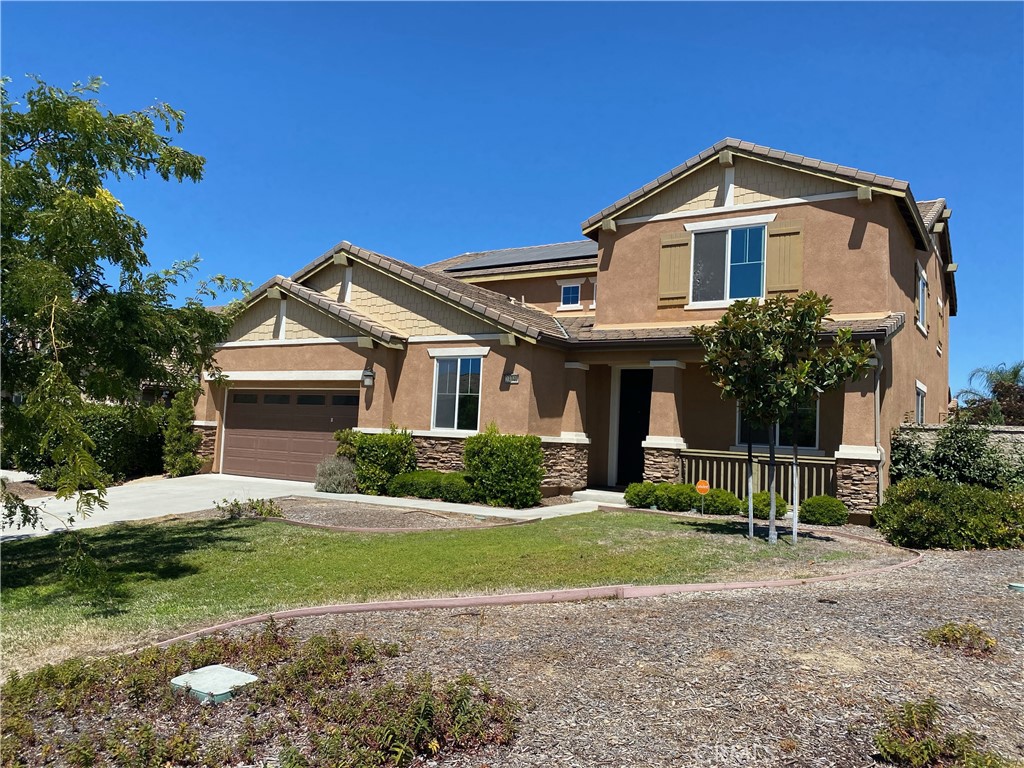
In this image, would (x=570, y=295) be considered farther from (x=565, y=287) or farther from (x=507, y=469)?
(x=507, y=469)

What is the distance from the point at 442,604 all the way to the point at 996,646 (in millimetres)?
4634

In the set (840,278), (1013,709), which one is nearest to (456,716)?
(1013,709)

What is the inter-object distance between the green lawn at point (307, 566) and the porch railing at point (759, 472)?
2.74 m

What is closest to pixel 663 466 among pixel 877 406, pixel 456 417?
pixel 877 406

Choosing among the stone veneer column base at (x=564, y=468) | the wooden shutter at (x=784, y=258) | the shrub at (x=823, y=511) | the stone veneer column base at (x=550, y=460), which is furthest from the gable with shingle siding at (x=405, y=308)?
the shrub at (x=823, y=511)

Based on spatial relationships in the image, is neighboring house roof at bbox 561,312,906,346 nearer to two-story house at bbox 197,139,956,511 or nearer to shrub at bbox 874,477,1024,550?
two-story house at bbox 197,139,956,511

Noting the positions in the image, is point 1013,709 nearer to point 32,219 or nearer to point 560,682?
point 560,682

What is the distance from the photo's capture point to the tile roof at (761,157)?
14.6 m

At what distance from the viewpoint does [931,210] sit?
60.4ft

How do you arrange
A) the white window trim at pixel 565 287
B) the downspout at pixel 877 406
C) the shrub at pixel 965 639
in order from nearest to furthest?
the shrub at pixel 965 639, the downspout at pixel 877 406, the white window trim at pixel 565 287

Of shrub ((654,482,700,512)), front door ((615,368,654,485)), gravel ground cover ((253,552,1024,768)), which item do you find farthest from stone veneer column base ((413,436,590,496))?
gravel ground cover ((253,552,1024,768))

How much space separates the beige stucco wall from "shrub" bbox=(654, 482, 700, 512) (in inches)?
155

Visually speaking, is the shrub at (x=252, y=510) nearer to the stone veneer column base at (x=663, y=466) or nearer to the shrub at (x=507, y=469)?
the shrub at (x=507, y=469)

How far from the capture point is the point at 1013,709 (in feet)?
14.9
